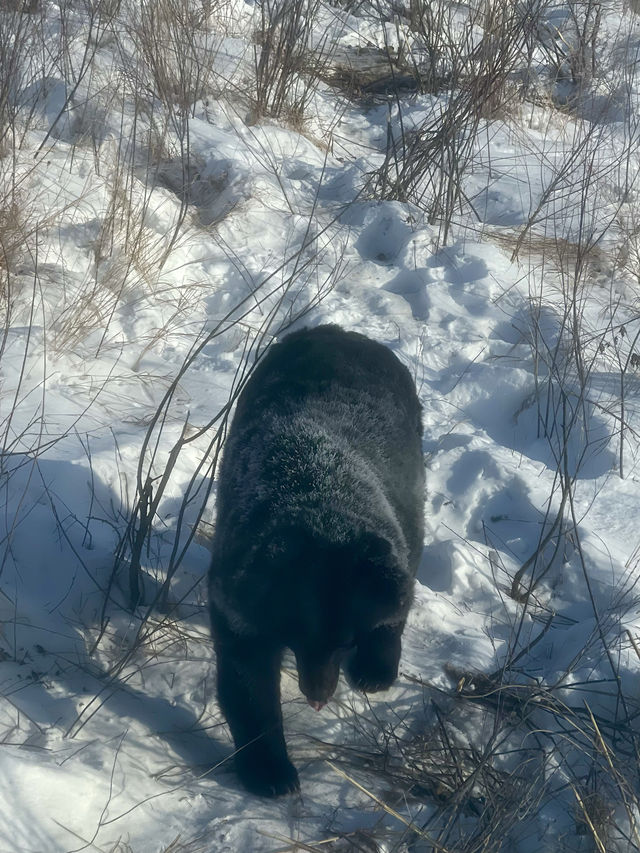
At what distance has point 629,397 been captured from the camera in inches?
196

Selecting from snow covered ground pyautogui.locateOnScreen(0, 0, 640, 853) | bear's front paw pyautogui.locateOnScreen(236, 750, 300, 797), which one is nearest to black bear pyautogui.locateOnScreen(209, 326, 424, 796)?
bear's front paw pyautogui.locateOnScreen(236, 750, 300, 797)

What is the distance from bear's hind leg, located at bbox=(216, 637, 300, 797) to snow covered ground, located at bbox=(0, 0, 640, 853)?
94mm

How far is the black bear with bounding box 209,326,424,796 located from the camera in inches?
99.3

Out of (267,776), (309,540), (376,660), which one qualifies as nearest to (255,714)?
(267,776)

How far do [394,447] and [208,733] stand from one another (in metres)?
1.39

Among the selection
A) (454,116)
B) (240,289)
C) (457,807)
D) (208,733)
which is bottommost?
(208,733)

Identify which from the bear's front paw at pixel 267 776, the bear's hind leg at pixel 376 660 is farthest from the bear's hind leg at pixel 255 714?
the bear's hind leg at pixel 376 660

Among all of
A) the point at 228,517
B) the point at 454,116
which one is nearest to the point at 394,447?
the point at 228,517

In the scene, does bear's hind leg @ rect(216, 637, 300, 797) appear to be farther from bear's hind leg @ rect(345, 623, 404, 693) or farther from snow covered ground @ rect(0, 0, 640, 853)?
bear's hind leg @ rect(345, 623, 404, 693)

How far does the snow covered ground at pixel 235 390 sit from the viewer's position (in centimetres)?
273

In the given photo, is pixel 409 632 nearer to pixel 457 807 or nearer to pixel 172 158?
pixel 457 807

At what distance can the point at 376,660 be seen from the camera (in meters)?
2.94

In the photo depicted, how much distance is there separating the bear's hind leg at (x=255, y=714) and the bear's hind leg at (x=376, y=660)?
1.06 ft

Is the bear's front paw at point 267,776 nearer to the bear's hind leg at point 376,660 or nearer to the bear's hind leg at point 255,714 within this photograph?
the bear's hind leg at point 255,714
